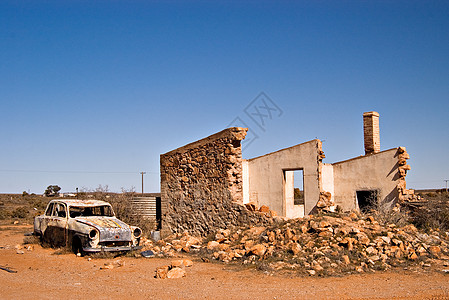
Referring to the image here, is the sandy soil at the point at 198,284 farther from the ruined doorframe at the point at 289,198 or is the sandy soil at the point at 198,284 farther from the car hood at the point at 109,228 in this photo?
the ruined doorframe at the point at 289,198

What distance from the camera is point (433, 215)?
46.3 ft

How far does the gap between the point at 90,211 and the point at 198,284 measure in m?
5.64

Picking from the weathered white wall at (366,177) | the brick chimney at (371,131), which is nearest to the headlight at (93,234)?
the weathered white wall at (366,177)

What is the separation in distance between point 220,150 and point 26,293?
26.2ft

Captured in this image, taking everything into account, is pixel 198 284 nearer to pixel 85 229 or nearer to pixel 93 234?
pixel 93 234

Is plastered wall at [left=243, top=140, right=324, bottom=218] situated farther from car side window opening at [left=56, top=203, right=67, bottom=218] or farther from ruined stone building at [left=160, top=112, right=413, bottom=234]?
car side window opening at [left=56, top=203, right=67, bottom=218]

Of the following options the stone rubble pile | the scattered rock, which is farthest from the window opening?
the scattered rock

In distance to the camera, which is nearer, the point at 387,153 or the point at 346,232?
the point at 346,232

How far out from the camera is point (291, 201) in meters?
18.9

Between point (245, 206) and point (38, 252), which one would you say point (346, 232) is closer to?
point (245, 206)

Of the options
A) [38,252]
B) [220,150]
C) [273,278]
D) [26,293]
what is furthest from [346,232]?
[38,252]

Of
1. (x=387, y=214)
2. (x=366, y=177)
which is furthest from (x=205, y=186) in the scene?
(x=366, y=177)

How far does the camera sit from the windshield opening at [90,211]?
40.1 feet

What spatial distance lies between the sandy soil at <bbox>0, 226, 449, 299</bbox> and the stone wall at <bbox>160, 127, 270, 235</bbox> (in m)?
3.44
